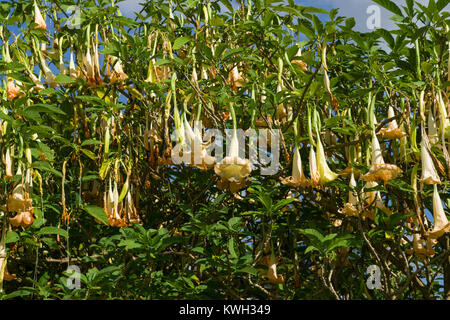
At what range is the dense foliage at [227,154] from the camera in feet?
7.55

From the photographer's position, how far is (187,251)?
276 cm

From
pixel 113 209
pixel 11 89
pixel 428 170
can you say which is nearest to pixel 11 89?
pixel 11 89

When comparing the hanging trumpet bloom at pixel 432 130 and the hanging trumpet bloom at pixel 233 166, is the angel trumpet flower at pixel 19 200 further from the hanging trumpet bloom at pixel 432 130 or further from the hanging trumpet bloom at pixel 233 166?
the hanging trumpet bloom at pixel 432 130

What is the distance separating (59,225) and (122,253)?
402 millimetres

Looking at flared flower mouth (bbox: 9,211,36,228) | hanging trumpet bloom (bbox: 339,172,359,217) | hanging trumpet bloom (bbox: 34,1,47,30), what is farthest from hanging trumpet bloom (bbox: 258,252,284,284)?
hanging trumpet bloom (bbox: 34,1,47,30)

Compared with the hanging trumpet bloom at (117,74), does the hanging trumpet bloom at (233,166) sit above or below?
below

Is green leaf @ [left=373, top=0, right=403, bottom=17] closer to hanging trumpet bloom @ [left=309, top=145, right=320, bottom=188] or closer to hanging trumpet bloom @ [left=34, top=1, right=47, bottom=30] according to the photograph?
hanging trumpet bloom @ [left=309, top=145, right=320, bottom=188]

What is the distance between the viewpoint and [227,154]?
2.33 meters

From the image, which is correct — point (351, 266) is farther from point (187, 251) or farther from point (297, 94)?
point (297, 94)

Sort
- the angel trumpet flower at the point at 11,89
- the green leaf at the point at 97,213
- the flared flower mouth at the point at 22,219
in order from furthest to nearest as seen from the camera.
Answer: the angel trumpet flower at the point at 11,89
the green leaf at the point at 97,213
the flared flower mouth at the point at 22,219

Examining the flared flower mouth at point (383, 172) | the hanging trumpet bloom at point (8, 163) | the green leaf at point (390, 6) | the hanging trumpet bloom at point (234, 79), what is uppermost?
the green leaf at point (390, 6)

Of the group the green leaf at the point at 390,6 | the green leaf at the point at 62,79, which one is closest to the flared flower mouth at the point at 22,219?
the green leaf at the point at 62,79

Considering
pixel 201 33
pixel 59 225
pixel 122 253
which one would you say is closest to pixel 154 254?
pixel 122 253

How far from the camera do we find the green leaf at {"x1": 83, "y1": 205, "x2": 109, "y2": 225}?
261 cm
